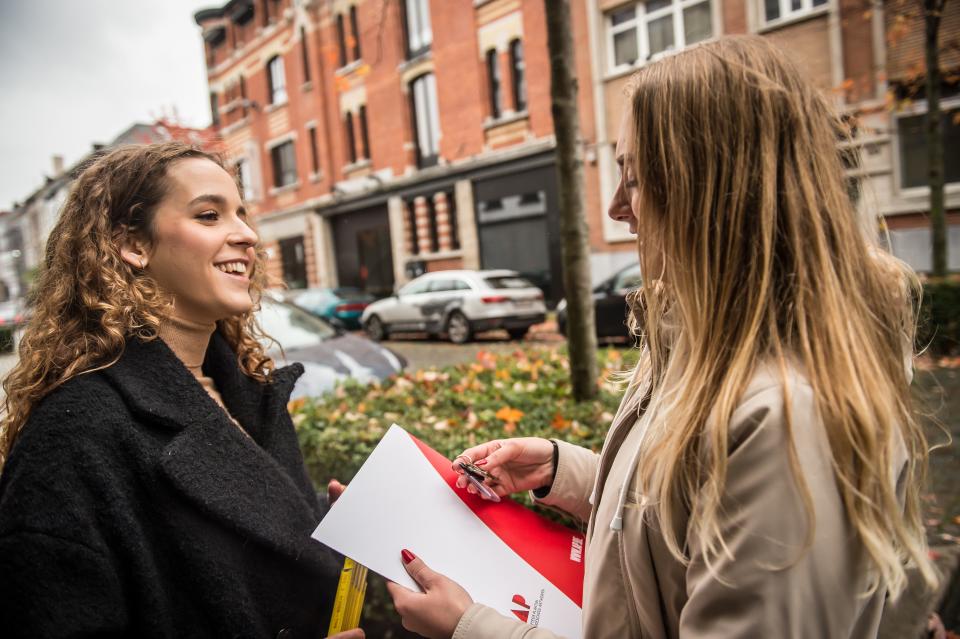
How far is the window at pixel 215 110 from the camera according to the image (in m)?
30.2

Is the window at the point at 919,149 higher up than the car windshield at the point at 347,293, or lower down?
higher up

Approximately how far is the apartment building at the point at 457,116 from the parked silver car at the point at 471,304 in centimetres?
395

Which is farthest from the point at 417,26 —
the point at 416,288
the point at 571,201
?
the point at 571,201

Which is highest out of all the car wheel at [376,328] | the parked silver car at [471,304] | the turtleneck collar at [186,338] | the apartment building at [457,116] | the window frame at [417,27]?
the window frame at [417,27]

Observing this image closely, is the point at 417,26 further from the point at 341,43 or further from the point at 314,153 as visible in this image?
the point at 314,153

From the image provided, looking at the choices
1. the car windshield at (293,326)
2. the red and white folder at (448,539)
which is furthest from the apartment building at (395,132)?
the red and white folder at (448,539)

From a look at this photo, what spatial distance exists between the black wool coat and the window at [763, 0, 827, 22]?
15387 mm

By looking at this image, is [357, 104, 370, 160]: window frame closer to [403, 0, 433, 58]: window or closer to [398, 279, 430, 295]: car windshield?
[403, 0, 433, 58]: window

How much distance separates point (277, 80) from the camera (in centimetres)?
2673

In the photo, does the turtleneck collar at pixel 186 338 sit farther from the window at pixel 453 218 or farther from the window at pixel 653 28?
the window at pixel 453 218

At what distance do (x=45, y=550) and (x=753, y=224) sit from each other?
1394mm

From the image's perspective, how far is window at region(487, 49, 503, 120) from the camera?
18377mm

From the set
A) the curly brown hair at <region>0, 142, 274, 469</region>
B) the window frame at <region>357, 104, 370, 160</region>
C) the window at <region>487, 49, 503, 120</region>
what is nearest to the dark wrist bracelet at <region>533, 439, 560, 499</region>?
the curly brown hair at <region>0, 142, 274, 469</region>

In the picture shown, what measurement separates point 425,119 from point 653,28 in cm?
831
